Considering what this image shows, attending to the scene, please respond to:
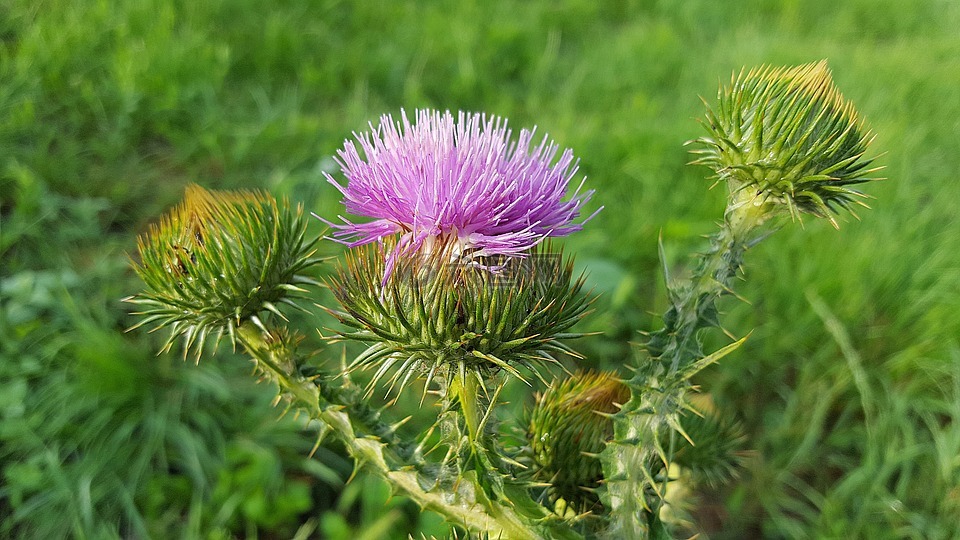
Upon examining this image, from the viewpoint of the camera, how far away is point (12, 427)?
9.14 feet

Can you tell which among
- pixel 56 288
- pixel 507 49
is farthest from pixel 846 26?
pixel 56 288

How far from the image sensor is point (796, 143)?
1.49m

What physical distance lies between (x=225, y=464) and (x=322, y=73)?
333 cm

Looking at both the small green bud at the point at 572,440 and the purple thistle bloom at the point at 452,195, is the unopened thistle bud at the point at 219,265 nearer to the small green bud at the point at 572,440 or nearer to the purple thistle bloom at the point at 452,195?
the purple thistle bloom at the point at 452,195

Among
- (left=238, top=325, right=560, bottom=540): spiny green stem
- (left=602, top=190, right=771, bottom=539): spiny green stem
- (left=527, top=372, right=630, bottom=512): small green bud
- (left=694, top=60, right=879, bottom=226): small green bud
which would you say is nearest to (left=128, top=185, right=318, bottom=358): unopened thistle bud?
(left=238, top=325, right=560, bottom=540): spiny green stem

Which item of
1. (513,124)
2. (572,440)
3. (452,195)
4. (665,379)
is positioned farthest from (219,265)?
(513,124)

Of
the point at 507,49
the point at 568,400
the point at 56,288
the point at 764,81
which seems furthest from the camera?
the point at 507,49

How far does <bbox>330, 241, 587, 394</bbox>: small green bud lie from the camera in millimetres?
1360

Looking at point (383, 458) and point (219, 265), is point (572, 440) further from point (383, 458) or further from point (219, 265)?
point (219, 265)

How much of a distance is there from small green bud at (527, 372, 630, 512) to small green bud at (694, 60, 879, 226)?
0.60 metres

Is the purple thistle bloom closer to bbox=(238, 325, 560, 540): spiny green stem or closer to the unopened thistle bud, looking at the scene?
the unopened thistle bud

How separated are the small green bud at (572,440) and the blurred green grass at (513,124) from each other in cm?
58

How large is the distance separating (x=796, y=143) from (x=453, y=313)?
86cm

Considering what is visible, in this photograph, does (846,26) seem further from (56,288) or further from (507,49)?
(56,288)
